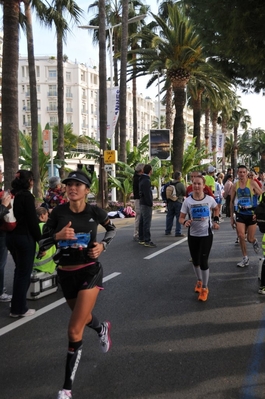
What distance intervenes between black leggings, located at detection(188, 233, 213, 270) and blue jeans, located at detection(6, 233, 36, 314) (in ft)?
7.70

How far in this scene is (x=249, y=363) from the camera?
13.0ft

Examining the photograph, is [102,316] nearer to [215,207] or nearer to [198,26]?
[215,207]

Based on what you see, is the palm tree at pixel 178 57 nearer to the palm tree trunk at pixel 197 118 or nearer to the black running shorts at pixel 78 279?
the palm tree trunk at pixel 197 118

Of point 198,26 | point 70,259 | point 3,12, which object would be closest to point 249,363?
point 70,259

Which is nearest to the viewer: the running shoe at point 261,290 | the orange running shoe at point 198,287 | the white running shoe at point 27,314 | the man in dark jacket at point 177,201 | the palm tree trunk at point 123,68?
the white running shoe at point 27,314

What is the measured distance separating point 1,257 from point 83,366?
258 centimetres

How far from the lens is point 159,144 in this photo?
24.4 m

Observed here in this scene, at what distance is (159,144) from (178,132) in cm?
133

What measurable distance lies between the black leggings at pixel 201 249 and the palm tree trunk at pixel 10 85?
6826mm

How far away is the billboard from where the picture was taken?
24234 mm

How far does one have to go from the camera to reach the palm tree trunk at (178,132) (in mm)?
23909

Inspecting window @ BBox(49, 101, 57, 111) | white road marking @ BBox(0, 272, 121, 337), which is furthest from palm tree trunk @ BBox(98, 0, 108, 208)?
window @ BBox(49, 101, 57, 111)

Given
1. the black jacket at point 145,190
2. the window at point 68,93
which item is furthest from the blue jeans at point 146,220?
the window at point 68,93

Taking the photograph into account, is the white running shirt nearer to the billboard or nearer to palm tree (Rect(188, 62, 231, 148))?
palm tree (Rect(188, 62, 231, 148))
